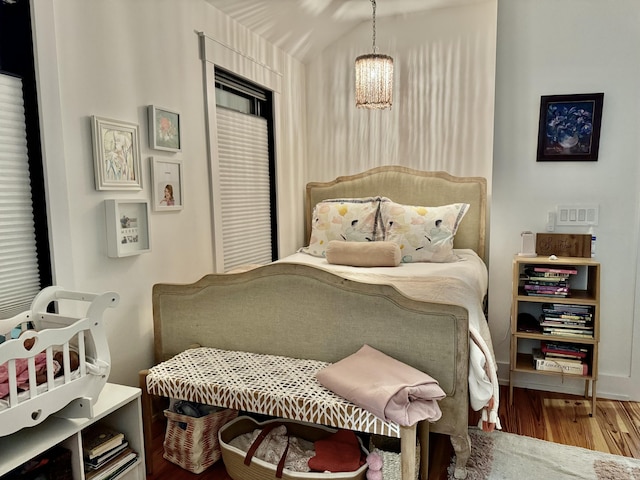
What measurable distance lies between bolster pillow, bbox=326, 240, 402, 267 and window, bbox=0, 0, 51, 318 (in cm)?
161

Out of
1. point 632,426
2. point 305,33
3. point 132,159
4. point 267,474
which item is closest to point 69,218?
point 132,159

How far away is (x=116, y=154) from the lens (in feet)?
6.98

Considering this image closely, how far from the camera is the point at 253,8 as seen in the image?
117 inches

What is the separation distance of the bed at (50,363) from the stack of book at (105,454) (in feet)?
0.71

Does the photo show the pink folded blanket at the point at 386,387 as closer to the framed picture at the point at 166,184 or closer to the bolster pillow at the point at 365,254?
the bolster pillow at the point at 365,254

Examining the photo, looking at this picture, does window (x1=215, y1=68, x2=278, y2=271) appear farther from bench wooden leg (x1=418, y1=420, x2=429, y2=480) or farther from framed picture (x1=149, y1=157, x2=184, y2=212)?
bench wooden leg (x1=418, y1=420, x2=429, y2=480)

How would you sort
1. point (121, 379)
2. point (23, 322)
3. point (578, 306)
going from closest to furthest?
point (23, 322) → point (121, 379) → point (578, 306)

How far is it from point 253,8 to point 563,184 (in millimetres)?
2194

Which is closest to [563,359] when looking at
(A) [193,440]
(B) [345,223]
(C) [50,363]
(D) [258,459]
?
(B) [345,223]

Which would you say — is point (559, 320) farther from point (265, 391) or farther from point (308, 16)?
point (308, 16)

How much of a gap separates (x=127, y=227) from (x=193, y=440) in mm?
998

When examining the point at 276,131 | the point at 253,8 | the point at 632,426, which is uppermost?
the point at 253,8

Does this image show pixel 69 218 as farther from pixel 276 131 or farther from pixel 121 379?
pixel 276 131

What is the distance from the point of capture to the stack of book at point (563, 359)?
2.56 metres
